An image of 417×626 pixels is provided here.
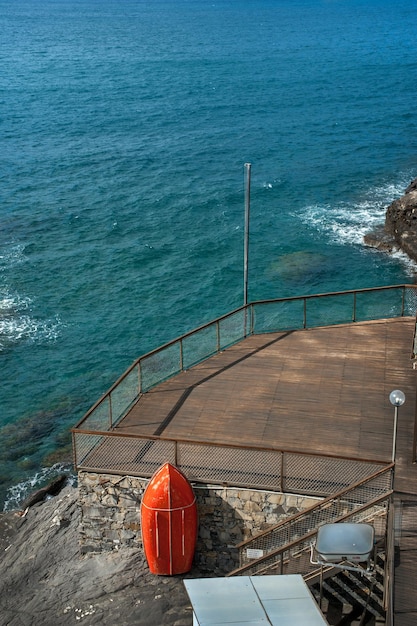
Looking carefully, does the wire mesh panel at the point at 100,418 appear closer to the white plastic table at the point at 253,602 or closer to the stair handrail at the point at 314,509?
the stair handrail at the point at 314,509

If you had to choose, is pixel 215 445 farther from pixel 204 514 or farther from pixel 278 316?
pixel 278 316

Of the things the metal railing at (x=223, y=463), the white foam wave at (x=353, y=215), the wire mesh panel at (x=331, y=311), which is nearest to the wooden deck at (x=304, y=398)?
the metal railing at (x=223, y=463)

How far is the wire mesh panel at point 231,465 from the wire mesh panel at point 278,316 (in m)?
8.39

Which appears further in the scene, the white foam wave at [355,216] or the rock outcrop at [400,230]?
the white foam wave at [355,216]

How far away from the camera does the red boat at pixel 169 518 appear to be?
20.4 meters

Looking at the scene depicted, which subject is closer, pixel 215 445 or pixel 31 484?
pixel 215 445

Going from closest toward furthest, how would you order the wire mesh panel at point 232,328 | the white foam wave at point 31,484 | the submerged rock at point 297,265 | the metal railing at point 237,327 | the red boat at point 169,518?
the red boat at point 169,518
the metal railing at point 237,327
the wire mesh panel at point 232,328
the white foam wave at point 31,484
the submerged rock at point 297,265

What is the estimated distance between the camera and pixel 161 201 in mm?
62969

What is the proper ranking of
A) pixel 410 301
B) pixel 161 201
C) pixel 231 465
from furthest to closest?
pixel 161 201, pixel 410 301, pixel 231 465

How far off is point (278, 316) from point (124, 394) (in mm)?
9888

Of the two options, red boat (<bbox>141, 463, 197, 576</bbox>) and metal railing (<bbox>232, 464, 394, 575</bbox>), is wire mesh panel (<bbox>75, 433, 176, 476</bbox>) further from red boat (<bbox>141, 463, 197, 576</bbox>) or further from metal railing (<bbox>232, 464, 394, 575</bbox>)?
metal railing (<bbox>232, 464, 394, 575</bbox>)

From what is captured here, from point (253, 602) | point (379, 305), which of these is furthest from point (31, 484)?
point (253, 602)

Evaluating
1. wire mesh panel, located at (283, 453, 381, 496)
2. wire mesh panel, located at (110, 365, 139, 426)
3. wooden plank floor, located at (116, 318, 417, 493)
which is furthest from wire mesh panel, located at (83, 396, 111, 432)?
wire mesh panel, located at (283, 453, 381, 496)

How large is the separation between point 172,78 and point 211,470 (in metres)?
94.8
